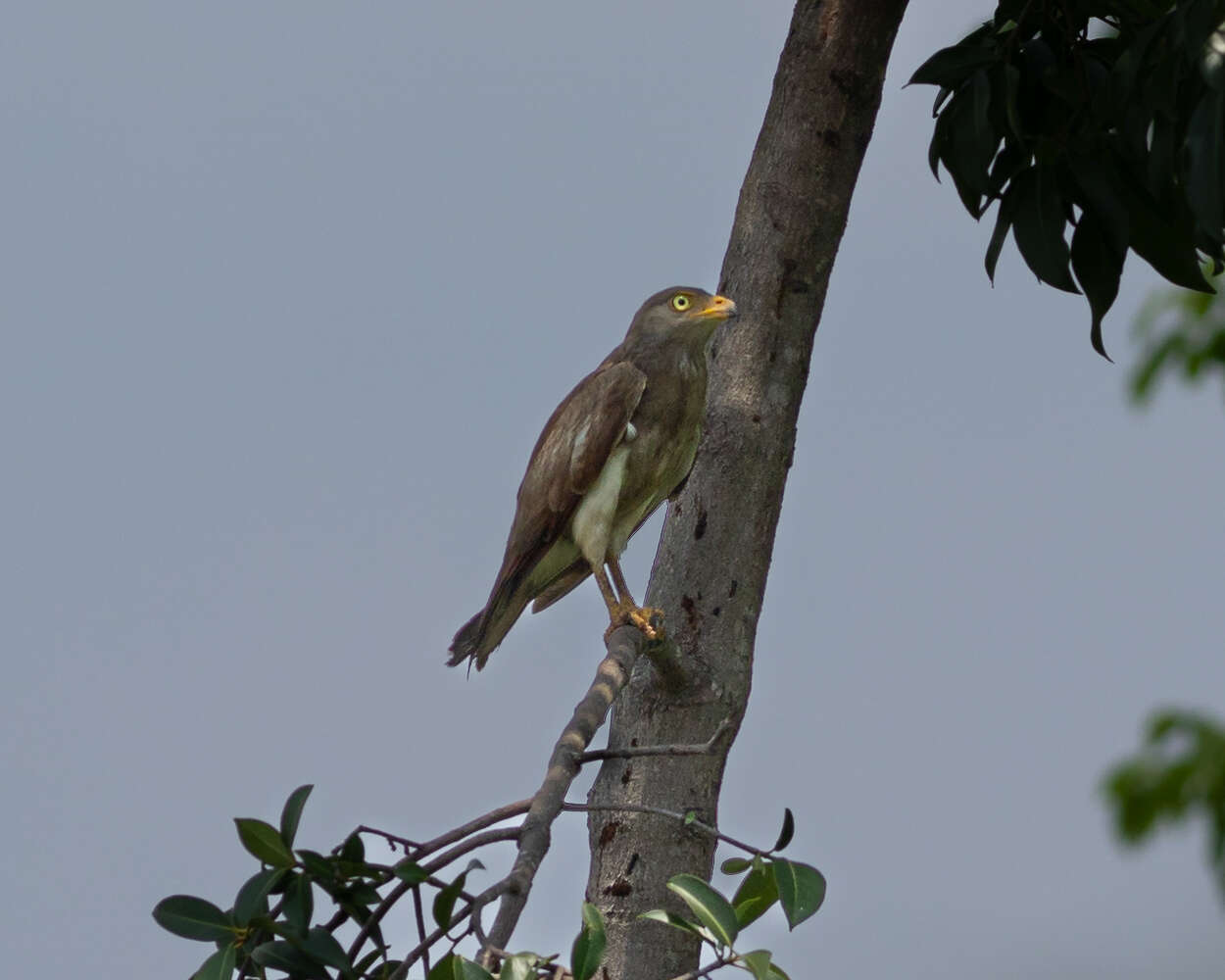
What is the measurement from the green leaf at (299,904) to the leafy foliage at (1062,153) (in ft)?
8.06

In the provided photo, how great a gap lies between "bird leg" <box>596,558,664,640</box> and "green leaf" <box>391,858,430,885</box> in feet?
4.71

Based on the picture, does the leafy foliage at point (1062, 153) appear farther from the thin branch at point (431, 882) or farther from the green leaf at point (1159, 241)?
the thin branch at point (431, 882)

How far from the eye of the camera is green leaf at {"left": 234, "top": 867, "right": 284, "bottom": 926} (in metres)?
3.47

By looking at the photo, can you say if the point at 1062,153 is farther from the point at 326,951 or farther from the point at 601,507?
the point at 326,951

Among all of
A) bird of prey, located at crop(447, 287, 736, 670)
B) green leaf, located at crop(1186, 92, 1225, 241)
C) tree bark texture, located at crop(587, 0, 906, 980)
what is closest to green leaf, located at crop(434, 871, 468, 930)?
tree bark texture, located at crop(587, 0, 906, 980)

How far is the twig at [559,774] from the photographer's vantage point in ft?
10.4

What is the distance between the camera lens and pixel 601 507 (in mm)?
5902

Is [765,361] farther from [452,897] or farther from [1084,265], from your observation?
[452,897]

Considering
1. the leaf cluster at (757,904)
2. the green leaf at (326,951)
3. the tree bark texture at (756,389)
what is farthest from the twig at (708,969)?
the tree bark texture at (756,389)

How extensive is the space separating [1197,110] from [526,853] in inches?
84.5

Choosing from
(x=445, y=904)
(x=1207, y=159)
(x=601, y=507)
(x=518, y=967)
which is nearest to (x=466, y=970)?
(x=518, y=967)

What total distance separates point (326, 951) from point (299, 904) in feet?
0.49

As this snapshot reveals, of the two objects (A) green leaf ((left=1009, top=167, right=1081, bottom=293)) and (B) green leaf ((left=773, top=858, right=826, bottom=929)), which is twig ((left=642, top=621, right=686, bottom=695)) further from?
(A) green leaf ((left=1009, top=167, right=1081, bottom=293))

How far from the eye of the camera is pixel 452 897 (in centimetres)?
333
